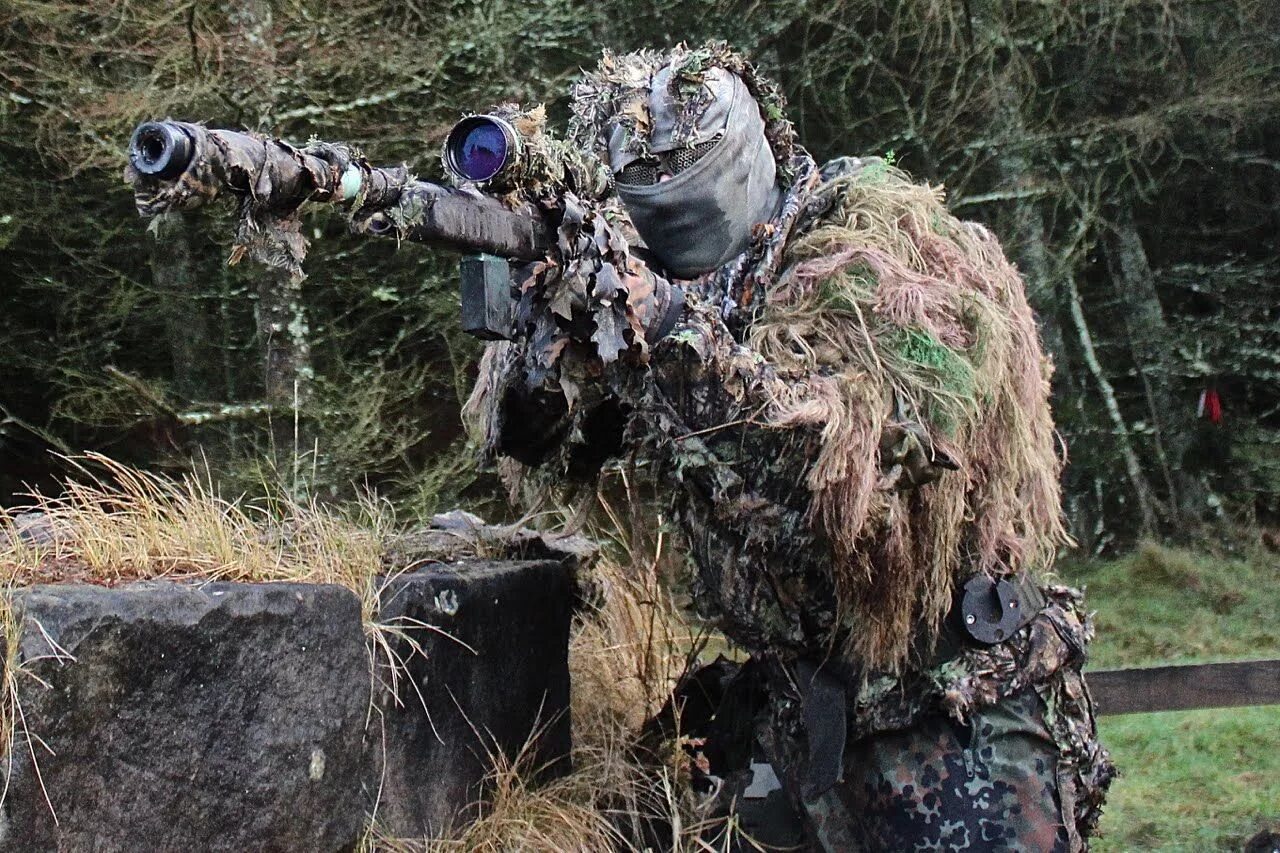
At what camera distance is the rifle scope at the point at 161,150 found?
163 centimetres

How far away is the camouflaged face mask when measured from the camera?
8.53 feet

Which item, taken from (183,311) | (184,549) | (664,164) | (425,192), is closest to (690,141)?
(664,164)

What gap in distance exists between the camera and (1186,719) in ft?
16.7

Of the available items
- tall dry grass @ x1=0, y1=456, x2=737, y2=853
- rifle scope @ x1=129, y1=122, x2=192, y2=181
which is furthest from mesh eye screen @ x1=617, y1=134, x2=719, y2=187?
rifle scope @ x1=129, y1=122, x2=192, y2=181

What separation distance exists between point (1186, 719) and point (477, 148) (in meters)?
4.05

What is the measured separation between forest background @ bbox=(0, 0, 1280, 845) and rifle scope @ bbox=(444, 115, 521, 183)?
2.57 m

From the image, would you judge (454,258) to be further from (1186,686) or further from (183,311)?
(1186,686)

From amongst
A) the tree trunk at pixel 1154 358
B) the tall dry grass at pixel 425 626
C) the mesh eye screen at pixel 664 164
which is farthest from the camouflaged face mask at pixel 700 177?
the tree trunk at pixel 1154 358

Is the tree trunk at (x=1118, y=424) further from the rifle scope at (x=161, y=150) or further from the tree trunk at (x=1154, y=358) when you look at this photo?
the rifle scope at (x=161, y=150)

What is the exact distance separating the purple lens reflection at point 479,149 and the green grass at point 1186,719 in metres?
2.90

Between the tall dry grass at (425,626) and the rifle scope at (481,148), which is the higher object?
the rifle scope at (481,148)

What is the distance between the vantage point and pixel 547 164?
7.09 feet

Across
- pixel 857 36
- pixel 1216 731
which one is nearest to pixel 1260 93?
pixel 857 36

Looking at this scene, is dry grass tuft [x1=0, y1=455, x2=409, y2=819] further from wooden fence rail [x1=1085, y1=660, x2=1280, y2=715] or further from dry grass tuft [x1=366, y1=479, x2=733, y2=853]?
wooden fence rail [x1=1085, y1=660, x2=1280, y2=715]
